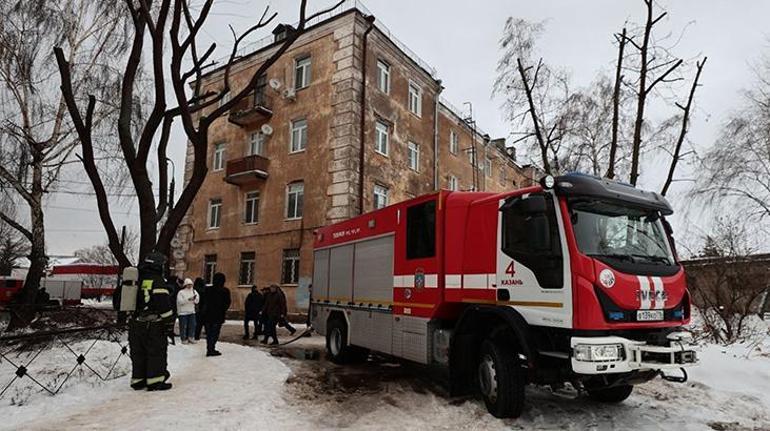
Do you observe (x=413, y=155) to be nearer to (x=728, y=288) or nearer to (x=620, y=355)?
(x=728, y=288)

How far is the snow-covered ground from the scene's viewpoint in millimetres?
5992

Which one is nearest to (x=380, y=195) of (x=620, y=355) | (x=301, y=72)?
(x=301, y=72)

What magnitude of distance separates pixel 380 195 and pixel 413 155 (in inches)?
156

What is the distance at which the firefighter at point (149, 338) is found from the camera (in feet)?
24.5

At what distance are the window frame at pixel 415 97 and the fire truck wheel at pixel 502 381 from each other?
1989cm

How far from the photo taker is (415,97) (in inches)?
1025

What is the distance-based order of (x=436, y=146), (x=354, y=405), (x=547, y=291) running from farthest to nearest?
1. (x=436, y=146)
2. (x=354, y=405)
3. (x=547, y=291)

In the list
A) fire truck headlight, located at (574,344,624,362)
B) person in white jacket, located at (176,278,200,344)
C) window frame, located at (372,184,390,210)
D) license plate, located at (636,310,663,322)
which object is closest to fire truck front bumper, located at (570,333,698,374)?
fire truck headlight, located at (574,344,624,362)

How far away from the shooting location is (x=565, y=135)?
18547 millimetres

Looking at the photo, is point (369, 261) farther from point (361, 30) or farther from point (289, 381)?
point (361, 30)

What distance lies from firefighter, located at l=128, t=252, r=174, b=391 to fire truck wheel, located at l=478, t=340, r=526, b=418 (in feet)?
15.6

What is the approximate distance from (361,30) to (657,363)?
19.4 metres

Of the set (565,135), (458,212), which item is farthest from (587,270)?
(565,135)

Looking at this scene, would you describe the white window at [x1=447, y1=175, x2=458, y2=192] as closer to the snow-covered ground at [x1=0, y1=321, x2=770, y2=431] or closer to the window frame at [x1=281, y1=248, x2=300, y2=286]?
the window frame at [x1=281, y1=248, x2=300, y2=286]
